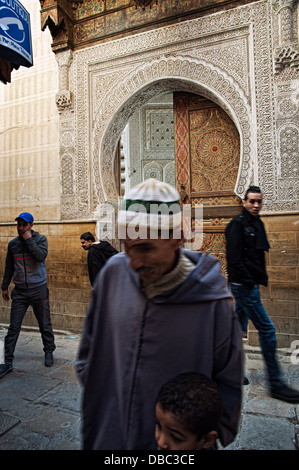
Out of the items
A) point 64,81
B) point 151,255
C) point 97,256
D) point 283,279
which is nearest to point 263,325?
point 283,279

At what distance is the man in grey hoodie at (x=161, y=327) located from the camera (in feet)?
3.15

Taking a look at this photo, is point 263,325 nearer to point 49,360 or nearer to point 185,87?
point 49,360

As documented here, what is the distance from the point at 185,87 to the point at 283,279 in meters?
2.87

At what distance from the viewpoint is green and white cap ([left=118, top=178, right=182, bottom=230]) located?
0.94 metres

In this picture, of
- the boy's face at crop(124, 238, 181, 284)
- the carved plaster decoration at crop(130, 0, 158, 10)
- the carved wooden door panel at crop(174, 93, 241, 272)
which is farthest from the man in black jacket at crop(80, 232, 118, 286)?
the carved plaster decoration at crop(130, 0, 158, 10)

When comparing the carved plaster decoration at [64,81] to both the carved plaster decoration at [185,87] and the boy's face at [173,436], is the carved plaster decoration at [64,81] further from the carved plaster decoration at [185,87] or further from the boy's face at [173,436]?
the boy's face at [173,436]

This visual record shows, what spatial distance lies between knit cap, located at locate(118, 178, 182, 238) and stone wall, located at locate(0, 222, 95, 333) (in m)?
3.79

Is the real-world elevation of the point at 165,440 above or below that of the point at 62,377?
above

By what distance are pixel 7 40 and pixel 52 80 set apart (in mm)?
2309

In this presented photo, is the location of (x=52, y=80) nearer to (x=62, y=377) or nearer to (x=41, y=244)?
(x=41, y=244)

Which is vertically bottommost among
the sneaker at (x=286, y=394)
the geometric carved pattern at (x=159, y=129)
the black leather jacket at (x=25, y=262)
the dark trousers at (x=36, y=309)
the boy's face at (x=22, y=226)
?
the sneaker at (x=286, y=394)

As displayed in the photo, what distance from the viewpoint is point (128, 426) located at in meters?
1.01

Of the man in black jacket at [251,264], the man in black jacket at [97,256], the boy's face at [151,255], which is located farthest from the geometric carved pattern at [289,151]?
the boy's face at [151,255]
